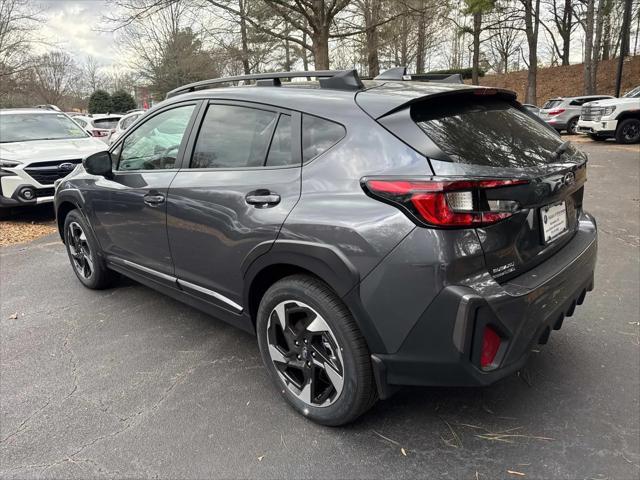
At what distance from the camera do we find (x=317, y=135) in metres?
2.43

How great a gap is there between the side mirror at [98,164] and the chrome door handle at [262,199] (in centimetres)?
168

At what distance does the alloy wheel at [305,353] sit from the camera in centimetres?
237

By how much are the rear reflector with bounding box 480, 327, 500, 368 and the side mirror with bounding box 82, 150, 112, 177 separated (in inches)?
119

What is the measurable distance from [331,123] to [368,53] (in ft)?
67.2

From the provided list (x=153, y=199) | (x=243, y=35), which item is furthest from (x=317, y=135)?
(x=243, y=35)

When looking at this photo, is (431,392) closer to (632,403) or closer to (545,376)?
(545,376)

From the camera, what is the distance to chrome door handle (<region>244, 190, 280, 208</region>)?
2.48m

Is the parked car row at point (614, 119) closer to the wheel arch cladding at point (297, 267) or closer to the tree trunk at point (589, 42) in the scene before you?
the tree trunk at point (589, 42)

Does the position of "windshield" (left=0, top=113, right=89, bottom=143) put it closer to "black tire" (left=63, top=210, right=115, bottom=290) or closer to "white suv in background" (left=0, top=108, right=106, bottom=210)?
"white suv in background" (left=0, top=108, right=106, bottom=210)

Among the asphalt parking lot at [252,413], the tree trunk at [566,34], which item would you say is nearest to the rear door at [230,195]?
the asphalt parking lot at [252,413]

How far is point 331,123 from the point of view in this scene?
239 cm

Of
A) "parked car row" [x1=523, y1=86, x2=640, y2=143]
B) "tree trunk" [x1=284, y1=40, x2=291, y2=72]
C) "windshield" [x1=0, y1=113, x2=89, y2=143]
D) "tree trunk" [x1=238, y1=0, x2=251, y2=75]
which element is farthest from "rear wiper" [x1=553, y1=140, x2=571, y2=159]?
"tree trunk" [x1=284, y1=40, x2=291, y2=72]

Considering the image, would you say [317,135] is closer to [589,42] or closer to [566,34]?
[589,42]

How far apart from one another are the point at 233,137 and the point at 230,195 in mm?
400
